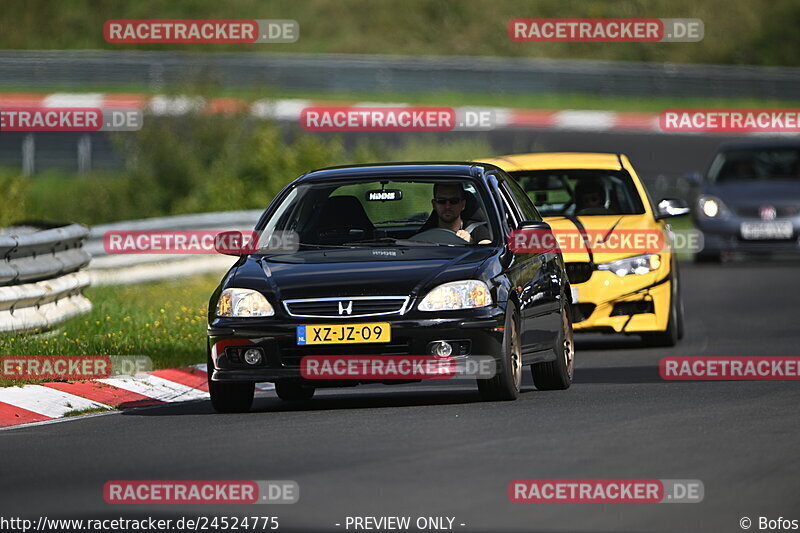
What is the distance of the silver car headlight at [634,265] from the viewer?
16.0 meters

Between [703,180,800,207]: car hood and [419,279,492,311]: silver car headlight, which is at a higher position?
[703,180,800,207]: car hood

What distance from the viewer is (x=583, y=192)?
16.8 metres

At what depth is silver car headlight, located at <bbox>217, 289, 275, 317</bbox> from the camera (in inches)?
441

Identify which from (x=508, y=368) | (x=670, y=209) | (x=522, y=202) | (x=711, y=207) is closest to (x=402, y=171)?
(x=522, y=202)

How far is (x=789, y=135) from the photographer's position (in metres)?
40.7

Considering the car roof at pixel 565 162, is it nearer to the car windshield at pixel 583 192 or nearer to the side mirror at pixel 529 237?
the car windshield at pixel 583 192

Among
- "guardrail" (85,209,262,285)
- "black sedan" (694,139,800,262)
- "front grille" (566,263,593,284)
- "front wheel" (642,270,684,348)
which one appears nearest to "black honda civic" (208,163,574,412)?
"front grille" (566,263,593,284)

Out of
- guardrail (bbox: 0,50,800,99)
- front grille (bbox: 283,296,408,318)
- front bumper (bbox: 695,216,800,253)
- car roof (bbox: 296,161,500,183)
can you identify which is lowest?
front bumper (bbox: 695,216,800,253)

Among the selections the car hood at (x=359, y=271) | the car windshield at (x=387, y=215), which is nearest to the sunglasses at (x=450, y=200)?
the car windshield at (x=387, y=215)

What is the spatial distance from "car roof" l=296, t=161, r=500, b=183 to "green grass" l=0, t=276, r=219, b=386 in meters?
2.37

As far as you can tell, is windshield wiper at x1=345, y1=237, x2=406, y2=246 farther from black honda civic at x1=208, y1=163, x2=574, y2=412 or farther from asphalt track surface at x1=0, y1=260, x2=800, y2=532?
asphalt track surface at x1=0, y1=260, x2=800, y2=532

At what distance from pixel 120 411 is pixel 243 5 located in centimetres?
4133

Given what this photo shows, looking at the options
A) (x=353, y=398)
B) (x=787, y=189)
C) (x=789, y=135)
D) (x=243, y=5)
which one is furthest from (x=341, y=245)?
(x=243, y=5)

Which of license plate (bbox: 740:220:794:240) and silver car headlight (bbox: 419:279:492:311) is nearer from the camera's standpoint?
silver car headlight (bbox: 419:279:492:311)
